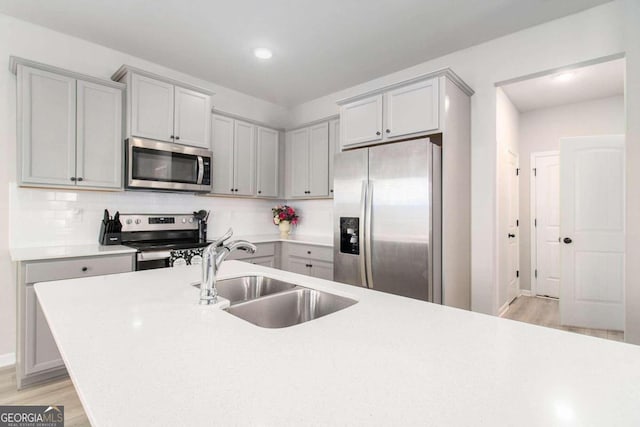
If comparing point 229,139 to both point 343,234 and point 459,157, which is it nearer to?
point 343,234

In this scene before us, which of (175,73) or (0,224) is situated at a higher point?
(175,73)

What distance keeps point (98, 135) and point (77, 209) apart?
68 cm

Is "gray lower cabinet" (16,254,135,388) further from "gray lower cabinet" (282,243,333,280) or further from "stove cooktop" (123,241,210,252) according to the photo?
"gray lower cabinet" (282,243,333,280)

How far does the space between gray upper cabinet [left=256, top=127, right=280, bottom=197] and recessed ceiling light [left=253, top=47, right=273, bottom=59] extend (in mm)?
974

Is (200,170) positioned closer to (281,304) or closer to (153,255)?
(153,255)

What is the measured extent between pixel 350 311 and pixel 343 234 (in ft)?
6.00

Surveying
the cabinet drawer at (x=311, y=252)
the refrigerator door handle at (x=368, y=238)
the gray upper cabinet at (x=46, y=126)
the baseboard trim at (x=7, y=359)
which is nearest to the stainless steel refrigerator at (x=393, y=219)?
the refrigerator door handle at (x=368, y=238)

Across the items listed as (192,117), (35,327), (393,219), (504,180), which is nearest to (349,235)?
(393,219)

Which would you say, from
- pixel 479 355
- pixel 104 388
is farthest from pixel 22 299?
pixel 479 355

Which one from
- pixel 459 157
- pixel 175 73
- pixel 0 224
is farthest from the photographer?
pixel 175 73

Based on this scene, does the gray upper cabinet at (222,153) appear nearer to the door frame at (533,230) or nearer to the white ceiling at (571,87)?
the white ceiling at (571,87)

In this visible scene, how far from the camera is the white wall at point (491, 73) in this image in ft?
8.15

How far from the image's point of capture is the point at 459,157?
2.75 meters

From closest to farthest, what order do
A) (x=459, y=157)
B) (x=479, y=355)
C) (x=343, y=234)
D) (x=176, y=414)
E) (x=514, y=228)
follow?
(x=176, y=414), (x=479, y=355), (x=459, y=157), (x=343, y=234), (x=514, y=228)
